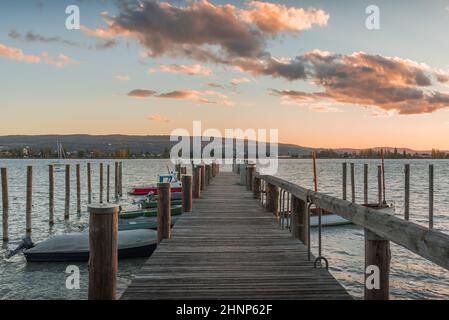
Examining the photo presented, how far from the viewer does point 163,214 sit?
8930 millimetres

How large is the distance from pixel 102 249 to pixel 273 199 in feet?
28.4

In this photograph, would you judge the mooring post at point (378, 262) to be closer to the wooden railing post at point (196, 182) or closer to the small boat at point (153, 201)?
the wooden railing post at point (196, 182)

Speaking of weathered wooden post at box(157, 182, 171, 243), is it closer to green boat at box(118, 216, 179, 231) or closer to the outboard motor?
green boat at box(118, 216, 179, 231)

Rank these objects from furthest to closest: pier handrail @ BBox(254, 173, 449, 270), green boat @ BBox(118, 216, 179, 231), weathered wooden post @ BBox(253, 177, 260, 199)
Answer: green boat @ BBox(118, 216, 179, 231) → weathered wooden post @ BBox(253, 177, 260, 199) → pier handrail @ BBox(254, 173, 449, 270)

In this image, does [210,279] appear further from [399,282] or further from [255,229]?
[399,282]

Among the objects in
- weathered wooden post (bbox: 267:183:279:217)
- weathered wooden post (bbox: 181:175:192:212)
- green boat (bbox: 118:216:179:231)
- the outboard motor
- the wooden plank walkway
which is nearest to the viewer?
the wooden plank walkway

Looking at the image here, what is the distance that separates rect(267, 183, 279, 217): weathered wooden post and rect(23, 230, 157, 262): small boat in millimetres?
5687

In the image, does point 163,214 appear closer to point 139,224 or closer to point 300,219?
point 300,219

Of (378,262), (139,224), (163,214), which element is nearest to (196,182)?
(139,224)

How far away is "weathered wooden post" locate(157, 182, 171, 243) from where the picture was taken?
8.78 m

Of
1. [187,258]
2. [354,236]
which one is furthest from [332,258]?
[187,258]

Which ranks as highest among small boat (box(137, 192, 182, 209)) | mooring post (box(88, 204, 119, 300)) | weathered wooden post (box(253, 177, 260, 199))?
mooring post (box(88, 204, 119, 300))

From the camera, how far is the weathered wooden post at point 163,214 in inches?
346

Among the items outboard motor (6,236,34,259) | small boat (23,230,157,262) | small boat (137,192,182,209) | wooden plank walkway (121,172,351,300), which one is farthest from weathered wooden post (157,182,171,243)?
small boat (137,192,182,209)
